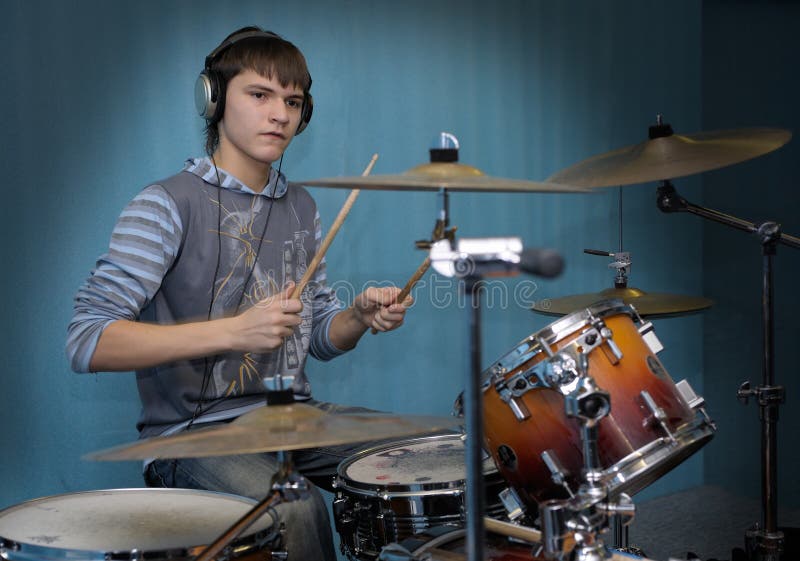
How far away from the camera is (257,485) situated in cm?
168

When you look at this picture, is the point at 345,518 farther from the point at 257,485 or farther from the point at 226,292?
the point at 226,292

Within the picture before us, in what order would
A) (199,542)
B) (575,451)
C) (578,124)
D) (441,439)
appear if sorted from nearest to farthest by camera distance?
(199,542) → (575,451) → (441,439) → (578,124)

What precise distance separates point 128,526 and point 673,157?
1.44 metres

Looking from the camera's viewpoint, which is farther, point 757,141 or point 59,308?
point 59,308

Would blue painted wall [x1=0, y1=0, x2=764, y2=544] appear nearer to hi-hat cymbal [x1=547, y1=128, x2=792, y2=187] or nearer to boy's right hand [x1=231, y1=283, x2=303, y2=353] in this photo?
boy's right hand [x1=231, y1=283, x2=303, y2=353]

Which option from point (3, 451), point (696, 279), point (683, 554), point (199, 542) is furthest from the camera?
point (696, 279)

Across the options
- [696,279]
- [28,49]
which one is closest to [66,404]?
[28,49]

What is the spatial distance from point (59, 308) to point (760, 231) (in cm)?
169

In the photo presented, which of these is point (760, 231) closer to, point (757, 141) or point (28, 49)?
point (757, 141)

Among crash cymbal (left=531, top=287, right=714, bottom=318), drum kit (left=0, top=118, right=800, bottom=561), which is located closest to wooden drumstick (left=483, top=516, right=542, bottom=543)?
drum kit (left=0, top=118, right=800, bottom=561)

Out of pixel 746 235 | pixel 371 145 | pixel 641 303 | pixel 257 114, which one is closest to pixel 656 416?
pixel 641 303

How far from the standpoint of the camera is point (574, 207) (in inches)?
124

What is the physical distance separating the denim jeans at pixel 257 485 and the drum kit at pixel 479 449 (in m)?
0.08

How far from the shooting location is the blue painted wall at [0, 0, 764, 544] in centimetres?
218
